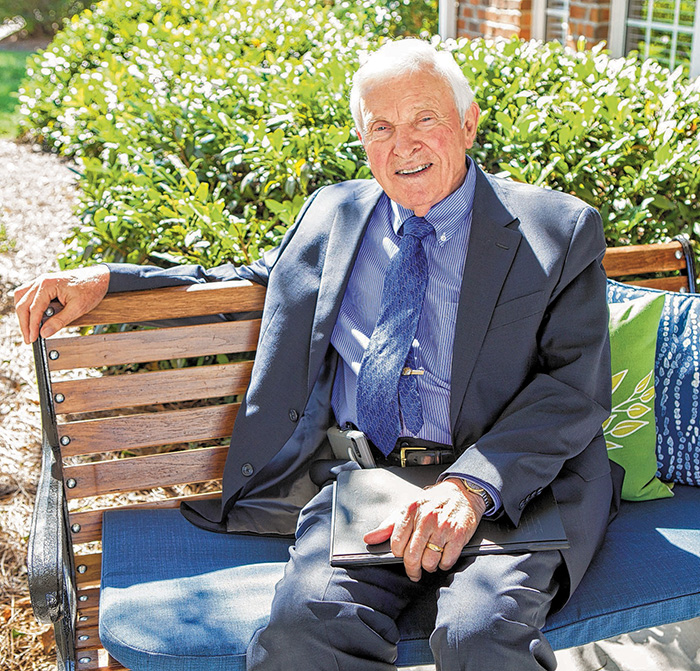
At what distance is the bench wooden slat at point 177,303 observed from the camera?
250cm

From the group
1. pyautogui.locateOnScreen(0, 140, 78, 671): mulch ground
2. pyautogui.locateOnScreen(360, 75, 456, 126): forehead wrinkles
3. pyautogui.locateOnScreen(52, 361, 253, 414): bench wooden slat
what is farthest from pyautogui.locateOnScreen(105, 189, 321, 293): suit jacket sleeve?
pyautogui.locateOnScreen(0, 140, 78, 671): mulch ground

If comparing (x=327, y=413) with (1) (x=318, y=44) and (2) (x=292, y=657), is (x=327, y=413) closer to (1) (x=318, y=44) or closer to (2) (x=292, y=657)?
(2) (x=292, y=657)

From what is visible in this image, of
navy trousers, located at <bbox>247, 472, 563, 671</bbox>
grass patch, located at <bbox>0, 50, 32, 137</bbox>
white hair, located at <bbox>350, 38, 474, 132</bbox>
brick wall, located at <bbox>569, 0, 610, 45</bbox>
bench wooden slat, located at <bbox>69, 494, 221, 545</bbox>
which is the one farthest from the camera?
grass patch, located at <bbox>0, 50, 32, 137</bbox>

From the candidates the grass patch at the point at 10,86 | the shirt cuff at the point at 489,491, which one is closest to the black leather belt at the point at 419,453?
the shirt cuff at the point at 489,491

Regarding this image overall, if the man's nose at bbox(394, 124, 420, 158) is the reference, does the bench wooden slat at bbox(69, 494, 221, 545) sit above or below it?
below

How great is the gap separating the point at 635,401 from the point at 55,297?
1766 mm

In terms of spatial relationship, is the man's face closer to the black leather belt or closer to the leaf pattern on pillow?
the black leather belt

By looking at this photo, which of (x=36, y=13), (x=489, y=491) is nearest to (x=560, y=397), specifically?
(x=489, y=491)

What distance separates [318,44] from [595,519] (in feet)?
12.9

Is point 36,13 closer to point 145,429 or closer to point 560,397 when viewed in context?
point 145,429

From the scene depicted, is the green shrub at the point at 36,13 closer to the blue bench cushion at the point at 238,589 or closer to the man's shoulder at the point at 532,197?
the man's shoulder at the point at 532,197

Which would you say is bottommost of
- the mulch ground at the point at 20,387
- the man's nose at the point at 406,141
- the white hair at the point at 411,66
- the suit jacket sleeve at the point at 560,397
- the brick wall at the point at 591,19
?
the mulch ground at the point at 20,387

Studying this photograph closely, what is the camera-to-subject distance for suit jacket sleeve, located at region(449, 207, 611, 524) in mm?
2119

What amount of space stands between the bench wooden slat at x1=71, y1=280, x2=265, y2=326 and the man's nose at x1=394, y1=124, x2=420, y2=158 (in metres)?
0.63
